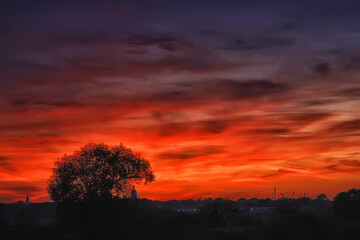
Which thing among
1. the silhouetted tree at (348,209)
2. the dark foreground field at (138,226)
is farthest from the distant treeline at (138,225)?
the silhouetted tree at (348,209)

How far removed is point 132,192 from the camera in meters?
102

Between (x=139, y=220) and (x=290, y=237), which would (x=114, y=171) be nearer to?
(x=139, y=220)

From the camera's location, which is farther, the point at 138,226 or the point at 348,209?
the point at 348,209

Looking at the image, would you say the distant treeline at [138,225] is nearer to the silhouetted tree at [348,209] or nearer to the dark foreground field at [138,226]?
the dark foreground field at [138,226]

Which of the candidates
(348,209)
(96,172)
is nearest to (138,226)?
(96,172)

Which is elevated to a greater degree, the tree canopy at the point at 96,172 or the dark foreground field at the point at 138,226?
the tree canopy at the point at 96,172

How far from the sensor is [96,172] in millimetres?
101812

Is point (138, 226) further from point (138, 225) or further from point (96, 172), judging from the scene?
point (96, 172)

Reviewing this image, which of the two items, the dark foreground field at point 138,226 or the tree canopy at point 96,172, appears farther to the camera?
the tree canopy at point 96,172

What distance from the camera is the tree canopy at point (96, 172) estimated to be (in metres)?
99.8

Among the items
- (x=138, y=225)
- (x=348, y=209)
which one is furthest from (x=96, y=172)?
(x=348, y=209)

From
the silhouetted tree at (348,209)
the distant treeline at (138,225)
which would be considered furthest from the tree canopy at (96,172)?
the silhouetted tree at (348,209)

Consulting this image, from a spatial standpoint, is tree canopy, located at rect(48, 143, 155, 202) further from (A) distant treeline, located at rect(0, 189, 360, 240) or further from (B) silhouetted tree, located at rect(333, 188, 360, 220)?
(B) silhouetted tree, located at rect(333, 188, 360, 220)

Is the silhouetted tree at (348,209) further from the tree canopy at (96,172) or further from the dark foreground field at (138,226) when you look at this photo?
the tree canopy at (96,172)
